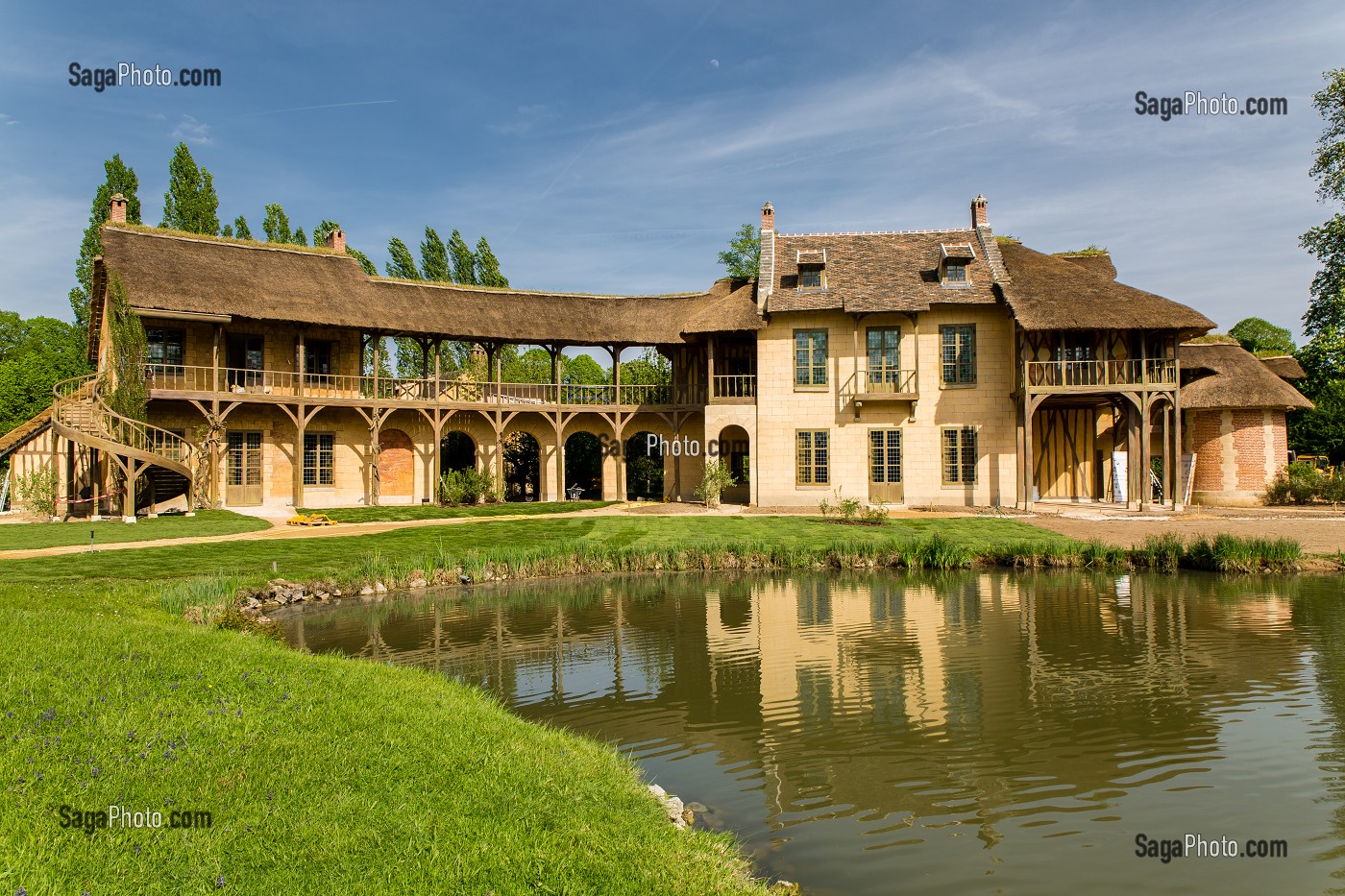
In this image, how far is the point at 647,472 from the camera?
35094mm

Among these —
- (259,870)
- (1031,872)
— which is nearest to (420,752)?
(259,870)

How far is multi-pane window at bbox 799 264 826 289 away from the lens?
30391mm

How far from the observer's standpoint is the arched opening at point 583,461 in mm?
36531

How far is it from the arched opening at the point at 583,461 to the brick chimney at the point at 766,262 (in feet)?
33.2

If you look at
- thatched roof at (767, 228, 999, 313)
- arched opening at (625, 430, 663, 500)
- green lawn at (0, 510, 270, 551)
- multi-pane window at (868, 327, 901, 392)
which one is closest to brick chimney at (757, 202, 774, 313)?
thatched roof at (767, 228, 999, 313)

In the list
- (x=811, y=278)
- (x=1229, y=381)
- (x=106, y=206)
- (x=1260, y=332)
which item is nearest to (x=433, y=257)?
(x=106, y=206)

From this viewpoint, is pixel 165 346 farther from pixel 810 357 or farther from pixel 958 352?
pixel 958 352

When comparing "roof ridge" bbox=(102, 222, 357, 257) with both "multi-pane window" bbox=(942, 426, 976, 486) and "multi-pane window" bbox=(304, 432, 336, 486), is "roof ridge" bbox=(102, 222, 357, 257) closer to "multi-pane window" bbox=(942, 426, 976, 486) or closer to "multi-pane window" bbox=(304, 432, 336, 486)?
"multi-pane window" bbox=(304, 432, 336, 486)

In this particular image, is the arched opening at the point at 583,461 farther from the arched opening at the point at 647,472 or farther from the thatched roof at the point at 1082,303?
the thatched roof at the point at 1082,303

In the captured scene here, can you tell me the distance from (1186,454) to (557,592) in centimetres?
2429

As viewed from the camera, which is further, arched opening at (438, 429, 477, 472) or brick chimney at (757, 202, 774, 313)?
arched opening at (438, 429, 477, 472)

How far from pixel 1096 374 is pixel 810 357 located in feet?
29.7

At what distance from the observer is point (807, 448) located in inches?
1174

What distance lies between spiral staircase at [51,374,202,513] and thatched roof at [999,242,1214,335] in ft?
84.3
